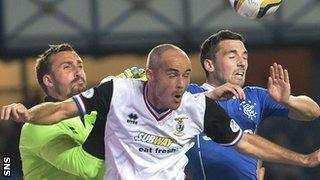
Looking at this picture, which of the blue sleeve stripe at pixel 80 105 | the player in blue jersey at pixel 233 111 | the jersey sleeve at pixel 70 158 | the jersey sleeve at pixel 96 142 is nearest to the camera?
the blue sleeve stripe at pixel 80 105

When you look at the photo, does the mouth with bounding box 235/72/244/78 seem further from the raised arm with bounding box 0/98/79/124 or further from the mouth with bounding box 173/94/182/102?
the raised arm with bounding box 0/98/79/124

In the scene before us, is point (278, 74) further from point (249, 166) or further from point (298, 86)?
point (298, 86)

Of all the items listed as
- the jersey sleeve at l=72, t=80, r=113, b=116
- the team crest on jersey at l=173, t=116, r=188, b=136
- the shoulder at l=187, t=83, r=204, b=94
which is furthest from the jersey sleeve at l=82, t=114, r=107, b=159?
the shoulder at l=187, t=83, r=204, b=94

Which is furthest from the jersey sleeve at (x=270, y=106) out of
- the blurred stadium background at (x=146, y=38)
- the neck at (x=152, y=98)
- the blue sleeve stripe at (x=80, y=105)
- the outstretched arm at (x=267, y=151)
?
the blurred stadium background at (x=146, y=38)

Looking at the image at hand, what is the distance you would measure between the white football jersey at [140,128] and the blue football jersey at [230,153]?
813mm

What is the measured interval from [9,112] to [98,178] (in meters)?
1.17

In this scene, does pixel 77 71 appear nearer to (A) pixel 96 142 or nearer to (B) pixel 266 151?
(A) pixel 96 142

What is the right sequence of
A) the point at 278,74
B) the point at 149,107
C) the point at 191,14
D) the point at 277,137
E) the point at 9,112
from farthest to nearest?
the point at 191,14 < the point at 277,137 < the point at 278,74 < the point at 149,107 < the point at 9,112

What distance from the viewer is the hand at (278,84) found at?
16.3 feet

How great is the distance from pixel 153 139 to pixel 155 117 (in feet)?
0.42

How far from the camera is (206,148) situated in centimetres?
554

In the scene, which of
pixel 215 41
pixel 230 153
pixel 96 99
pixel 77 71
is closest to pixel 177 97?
pixel 96 99

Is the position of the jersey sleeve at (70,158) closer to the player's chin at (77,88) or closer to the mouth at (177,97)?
the player's chin at (77,88)

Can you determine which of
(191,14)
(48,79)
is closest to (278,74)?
(48,79)
